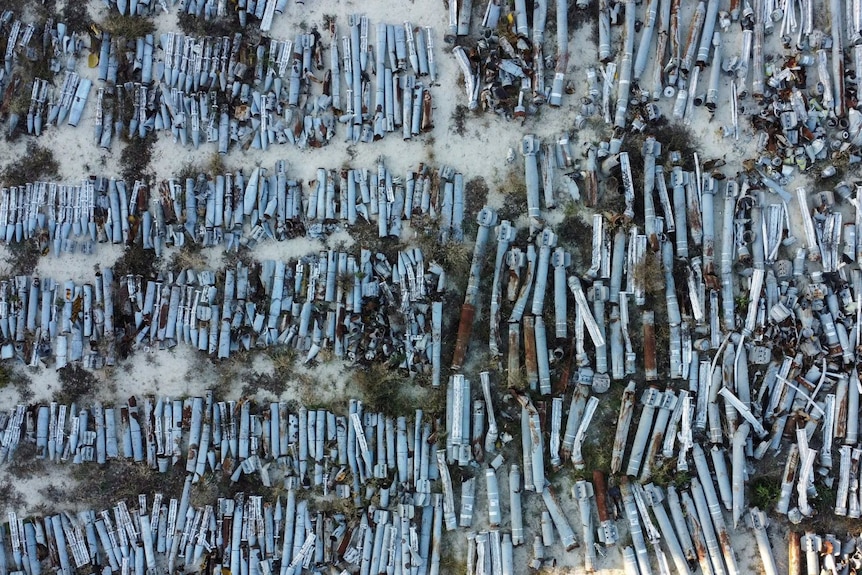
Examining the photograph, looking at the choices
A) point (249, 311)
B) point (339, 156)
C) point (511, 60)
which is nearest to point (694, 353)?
point (511, 60)

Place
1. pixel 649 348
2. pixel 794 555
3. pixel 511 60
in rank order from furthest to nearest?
pixel 511 60
pixel 649 348
pixel 794 555

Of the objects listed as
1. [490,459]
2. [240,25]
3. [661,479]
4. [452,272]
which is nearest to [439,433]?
[490,459]

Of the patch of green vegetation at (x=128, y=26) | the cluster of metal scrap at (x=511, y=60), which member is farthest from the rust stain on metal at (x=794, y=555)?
the patch of green vegetation at (x=128, y=26)

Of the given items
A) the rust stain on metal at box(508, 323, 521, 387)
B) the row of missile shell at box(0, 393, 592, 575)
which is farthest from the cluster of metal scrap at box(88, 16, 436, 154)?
the row of missile shell at box(0, 393, 592, 575)

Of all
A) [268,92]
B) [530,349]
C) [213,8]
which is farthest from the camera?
[213,8]

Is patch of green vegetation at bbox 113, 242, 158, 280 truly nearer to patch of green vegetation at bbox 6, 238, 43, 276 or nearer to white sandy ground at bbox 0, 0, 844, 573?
white sandy ground at bbox 0, 0, 844, 573

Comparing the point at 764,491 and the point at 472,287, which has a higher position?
the point at 472,287

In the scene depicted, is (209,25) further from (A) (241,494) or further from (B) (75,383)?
(A) (241,494)

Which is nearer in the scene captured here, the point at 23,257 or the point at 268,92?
the point at 268,92
